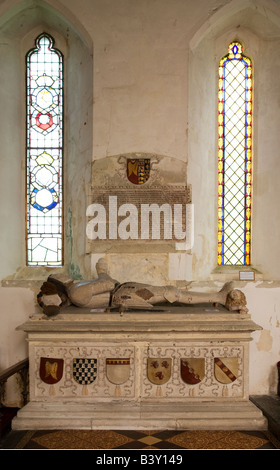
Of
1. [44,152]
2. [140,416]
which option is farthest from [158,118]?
[140,416]

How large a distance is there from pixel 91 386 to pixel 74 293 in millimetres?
827

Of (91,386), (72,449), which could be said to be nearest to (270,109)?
(91,386)

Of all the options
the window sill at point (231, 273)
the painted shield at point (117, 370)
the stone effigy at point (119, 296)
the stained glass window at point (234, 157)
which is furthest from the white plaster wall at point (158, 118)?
the painted shield at point (117, 370)

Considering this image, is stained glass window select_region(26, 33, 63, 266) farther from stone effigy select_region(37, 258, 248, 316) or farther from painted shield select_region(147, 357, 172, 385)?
painted shield select_region(147, 357, 172, 385)

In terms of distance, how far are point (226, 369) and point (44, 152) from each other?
3.65 meters

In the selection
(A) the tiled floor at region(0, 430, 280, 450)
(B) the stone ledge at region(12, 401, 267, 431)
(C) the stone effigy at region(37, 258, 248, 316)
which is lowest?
(A) the tiled floor at region(0, 430, 280, 450)

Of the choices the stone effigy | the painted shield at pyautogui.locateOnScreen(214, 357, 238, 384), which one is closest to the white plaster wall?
the stone effigy

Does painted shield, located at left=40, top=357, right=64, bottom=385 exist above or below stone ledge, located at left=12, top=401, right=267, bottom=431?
above

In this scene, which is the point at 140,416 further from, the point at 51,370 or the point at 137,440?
the point at 51,370

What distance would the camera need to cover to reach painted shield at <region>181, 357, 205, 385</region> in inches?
162

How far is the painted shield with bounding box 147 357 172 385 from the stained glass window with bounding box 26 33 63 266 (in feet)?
8.22

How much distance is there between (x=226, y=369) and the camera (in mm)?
4137
